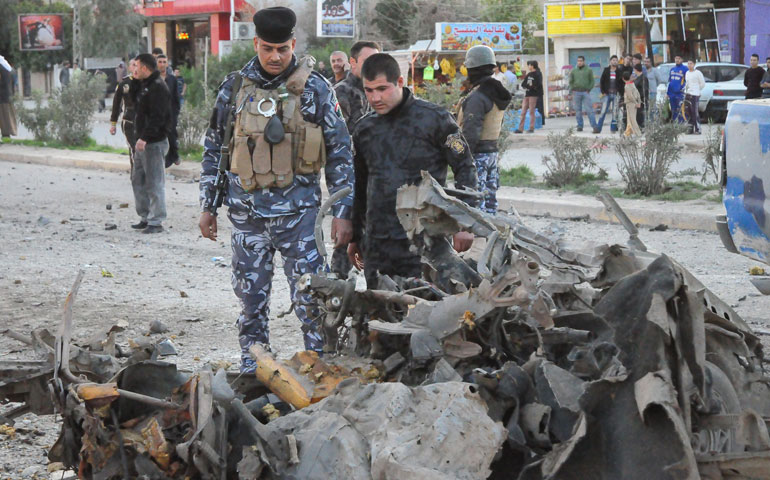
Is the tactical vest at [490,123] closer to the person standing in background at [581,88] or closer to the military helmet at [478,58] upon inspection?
the military helmet at [478,58]

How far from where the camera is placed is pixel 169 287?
7973 mm

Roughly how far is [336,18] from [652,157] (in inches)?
690

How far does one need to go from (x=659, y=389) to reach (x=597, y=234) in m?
7.39

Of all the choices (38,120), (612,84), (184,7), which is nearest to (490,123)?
(38,120)

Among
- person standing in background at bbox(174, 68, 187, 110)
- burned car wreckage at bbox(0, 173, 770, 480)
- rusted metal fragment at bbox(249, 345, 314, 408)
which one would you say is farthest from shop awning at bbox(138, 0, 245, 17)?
rusted metal fragment at bbox(249, 345, 314, 408)

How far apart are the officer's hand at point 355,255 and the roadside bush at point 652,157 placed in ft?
24.6

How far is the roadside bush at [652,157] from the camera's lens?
12.0 m

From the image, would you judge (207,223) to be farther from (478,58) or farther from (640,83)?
(640,83)

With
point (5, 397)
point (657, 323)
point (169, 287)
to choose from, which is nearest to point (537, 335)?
point (657, 323)

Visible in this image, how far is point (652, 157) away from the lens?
1215cm

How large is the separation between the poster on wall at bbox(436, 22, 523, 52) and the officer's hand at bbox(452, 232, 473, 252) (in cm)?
2558

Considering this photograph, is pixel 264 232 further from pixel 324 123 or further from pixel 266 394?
pixel 266 394

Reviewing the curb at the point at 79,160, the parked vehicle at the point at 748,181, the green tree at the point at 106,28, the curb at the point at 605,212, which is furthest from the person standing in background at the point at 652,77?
the green tree at the point at 106,28

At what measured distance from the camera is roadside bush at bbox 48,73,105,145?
20.2 metres
